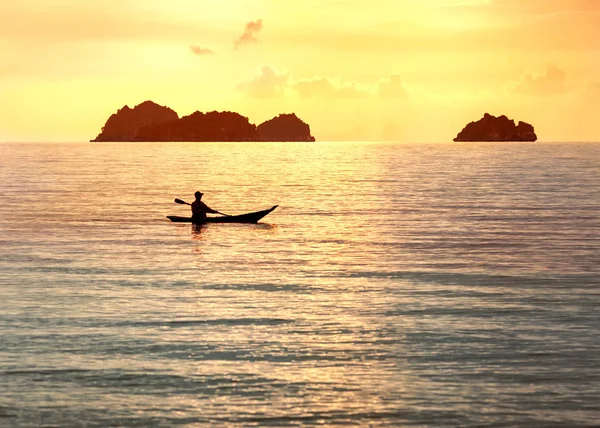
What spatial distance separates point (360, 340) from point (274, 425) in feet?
20.6

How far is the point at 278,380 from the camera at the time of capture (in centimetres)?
1800

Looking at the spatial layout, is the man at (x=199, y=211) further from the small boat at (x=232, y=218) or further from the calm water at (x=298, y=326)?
the calm water at (x=298, y=326)

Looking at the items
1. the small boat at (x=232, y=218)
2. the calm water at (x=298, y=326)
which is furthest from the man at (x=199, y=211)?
the calm water at (x=298, y=326)

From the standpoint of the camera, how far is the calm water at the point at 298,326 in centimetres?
1650

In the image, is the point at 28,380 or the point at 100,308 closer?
the point at 28,380

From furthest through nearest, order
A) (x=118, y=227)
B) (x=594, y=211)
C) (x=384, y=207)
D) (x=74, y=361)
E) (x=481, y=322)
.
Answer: (x=384, y=207) < (x=594, y=211) < (x=118, y=227) < (x=481, y=322) < (x=74, y=361)

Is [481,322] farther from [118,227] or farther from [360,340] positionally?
[118,227]

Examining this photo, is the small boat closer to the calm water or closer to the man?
the man

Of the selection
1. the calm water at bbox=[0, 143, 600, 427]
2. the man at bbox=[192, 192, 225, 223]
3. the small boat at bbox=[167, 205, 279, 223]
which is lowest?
the calm water at bbox=[0, 143, 600, 427]

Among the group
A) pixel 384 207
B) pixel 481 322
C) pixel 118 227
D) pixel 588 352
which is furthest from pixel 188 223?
pixel 588 352

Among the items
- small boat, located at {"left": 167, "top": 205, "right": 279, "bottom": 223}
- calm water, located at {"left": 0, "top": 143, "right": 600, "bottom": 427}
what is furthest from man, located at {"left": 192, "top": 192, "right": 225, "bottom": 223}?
calm water, located at {"left": 0, "top": 143, "right": 600, "bottom": 427}

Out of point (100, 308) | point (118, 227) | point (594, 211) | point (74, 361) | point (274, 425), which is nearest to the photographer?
point (274, 425)

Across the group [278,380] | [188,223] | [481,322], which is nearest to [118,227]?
[188,223]

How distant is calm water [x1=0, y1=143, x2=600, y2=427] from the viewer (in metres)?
16.5
